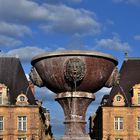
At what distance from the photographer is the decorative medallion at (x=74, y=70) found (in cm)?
1298

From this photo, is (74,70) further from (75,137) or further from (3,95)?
(3,95)

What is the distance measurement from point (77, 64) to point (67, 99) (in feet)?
3.74

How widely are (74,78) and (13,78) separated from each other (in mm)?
45402

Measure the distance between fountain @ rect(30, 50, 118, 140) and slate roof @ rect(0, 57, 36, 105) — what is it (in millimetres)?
41974

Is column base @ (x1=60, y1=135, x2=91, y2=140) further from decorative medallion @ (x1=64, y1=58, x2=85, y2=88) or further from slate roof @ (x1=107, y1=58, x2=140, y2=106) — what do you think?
slate roof @ (x1=107, y1=58, x2=140, y2=106)

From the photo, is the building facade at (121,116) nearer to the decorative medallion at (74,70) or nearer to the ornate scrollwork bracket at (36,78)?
the ornate scrollwork bracket at (36,78)

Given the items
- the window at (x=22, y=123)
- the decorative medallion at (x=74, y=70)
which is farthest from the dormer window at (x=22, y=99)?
the decorative medallion at (x=74, y=70)

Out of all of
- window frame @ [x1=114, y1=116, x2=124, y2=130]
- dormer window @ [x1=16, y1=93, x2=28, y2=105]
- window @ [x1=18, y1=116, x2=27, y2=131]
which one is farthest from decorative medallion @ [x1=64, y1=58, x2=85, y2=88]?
window @ [x1=18, y1=116, x2=27, y2=131]

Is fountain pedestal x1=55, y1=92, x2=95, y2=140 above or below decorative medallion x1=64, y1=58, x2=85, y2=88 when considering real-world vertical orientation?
below

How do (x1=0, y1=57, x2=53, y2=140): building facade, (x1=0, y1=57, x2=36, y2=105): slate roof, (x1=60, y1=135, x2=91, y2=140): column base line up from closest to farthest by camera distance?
(x1=60, y1=135, x2=91, y2=140): column base
(x1=0, y1=57, x2=53, y2=140): building facade
(x1=0, y1=57, x2=36, y2=105): slate roof

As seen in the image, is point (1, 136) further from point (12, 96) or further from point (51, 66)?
point (51, 66)

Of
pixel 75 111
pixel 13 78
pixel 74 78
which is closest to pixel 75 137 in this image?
pixel 75 111

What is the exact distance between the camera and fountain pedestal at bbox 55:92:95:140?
13.6 metres

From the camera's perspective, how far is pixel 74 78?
13023mm
